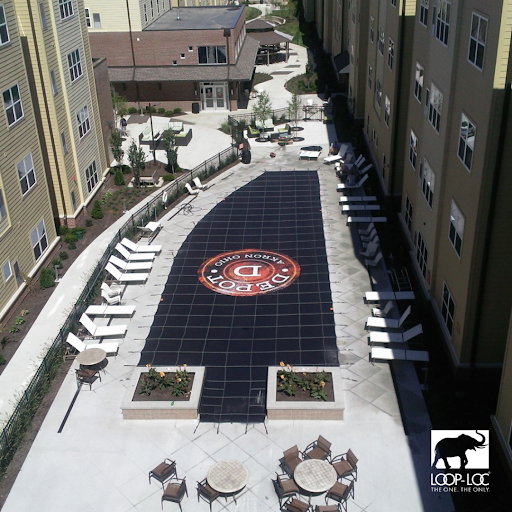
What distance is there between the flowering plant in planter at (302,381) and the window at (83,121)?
2047cm

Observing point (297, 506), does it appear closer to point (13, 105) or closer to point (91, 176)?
point (13, 105)

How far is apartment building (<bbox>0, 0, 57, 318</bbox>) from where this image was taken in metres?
25.0

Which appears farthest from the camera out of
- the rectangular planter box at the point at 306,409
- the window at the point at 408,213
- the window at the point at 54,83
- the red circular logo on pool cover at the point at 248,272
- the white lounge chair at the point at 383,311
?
the window at the point at 54,83

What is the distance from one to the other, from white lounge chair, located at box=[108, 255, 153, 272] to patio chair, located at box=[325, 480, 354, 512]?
1473 cm

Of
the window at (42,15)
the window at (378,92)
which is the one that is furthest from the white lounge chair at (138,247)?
the window at (378,92)

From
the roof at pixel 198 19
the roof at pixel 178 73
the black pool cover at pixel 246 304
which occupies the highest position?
the roof at pixel 198 19

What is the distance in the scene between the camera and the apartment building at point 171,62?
53.3 metres

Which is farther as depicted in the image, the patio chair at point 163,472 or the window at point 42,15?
the window at point 42,15

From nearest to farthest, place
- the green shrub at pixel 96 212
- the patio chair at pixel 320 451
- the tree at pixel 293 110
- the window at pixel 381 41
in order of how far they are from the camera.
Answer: the patio chair at pixel 320 451
the green shrub at pixel 96 212
the window at pixel 381 41
the tree at pixel 293 110

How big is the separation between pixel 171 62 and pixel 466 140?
4012cm

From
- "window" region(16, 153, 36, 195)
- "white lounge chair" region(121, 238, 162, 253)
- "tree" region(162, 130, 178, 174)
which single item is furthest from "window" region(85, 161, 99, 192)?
"white lounge chair" region(121, 238, 162, 253)

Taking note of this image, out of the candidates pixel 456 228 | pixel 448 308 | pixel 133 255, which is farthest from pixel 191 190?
pixel 456 228

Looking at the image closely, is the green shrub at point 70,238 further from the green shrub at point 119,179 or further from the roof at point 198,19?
the roof at point 198,19

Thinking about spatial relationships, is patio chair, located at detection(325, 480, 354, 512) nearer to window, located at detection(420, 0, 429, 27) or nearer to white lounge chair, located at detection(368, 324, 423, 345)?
white lounge chair, located at detection(368, 324, 423, 345)
